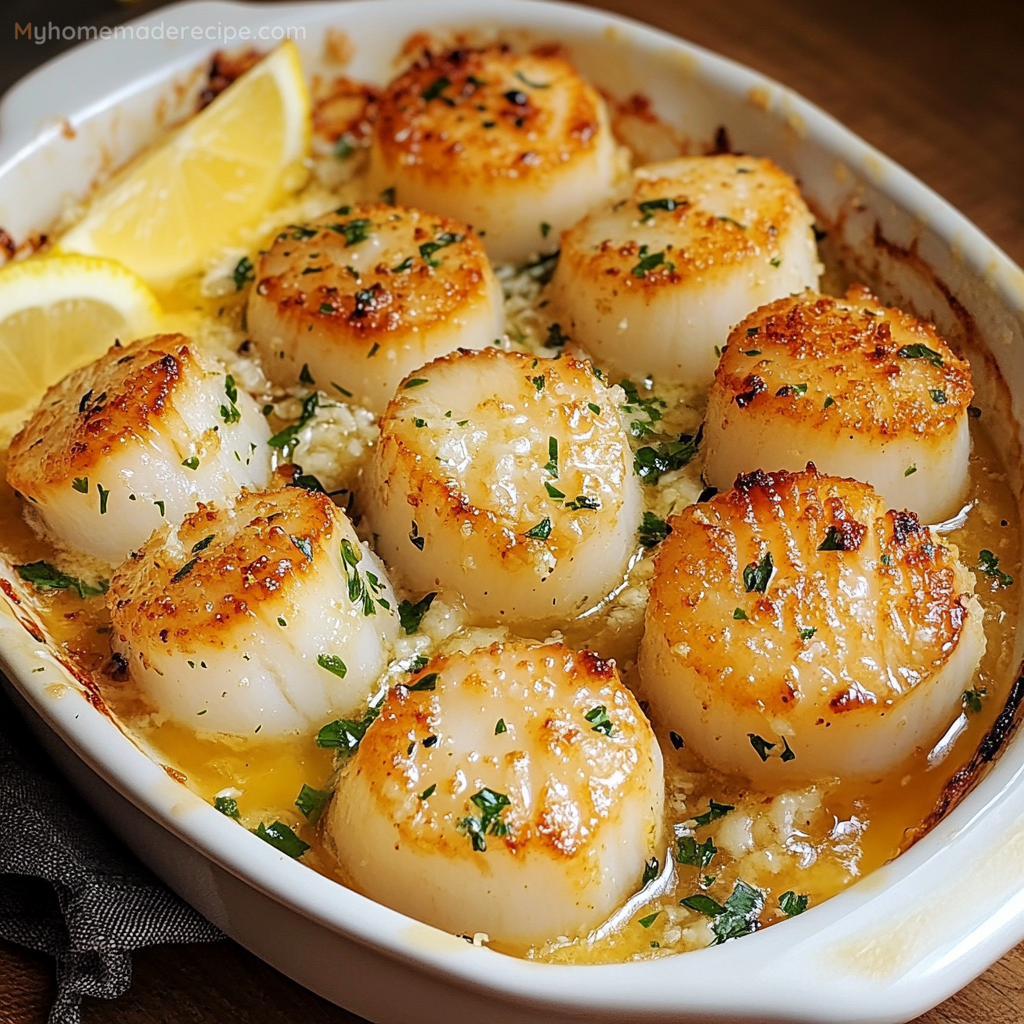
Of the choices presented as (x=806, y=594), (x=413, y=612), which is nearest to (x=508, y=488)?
(x=413, y=612)

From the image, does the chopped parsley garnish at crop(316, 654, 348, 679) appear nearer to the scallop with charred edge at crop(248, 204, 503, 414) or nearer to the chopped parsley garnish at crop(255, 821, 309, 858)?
the chopped parsley garnish at crop(255, 821, 309, 858)

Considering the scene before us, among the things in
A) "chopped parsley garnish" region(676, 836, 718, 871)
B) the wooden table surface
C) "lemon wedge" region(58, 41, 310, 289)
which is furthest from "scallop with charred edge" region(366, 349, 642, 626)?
the wooden table surface

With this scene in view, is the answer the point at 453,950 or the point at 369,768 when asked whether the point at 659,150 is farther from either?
the point at 453,950

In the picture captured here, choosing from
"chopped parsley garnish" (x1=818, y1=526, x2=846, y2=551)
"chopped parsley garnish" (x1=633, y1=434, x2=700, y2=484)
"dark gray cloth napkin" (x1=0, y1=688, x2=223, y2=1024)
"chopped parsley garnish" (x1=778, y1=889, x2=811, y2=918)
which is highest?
"chopped parsley garnish" (x1=818, y1=526, x2=846, y2=551)

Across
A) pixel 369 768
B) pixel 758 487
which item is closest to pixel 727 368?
pixel 758 487

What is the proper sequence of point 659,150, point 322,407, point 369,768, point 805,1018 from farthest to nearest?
point 659,150, point 322,407, point 369,768, point 805,1018
